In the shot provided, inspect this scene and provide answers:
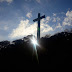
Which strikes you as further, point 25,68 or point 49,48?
point 49,48

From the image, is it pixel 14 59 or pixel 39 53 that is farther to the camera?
pixel 14 59

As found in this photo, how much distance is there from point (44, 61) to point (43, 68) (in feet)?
2.22

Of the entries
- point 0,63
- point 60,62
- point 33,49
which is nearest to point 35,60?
point 33,49

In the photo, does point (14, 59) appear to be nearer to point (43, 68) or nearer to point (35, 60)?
point (35, 60)

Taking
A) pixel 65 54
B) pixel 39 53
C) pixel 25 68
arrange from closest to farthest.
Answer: pixel 65 54, pixel 25 68, pixel 39 53

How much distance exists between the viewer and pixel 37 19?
12.4 meters

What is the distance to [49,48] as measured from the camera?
8406 mm

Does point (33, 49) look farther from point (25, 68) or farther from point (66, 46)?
point (66, 46)

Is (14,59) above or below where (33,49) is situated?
below

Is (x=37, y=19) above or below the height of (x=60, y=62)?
above

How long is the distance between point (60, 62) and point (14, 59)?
17.0 feet

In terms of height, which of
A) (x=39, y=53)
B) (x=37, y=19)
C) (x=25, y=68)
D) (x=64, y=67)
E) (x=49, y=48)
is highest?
(x=37, y=19)

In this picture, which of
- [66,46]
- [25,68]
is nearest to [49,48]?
[66,46]

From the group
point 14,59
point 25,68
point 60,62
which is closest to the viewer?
point 60,62
